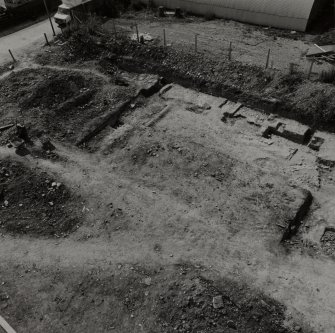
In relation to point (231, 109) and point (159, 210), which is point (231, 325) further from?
point (231, 109)

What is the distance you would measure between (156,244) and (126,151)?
5.59 meters

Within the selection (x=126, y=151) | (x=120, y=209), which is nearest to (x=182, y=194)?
(x=120, y=209)

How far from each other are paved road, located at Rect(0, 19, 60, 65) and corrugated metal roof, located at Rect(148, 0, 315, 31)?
1136cm

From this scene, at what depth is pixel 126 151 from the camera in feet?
53.3

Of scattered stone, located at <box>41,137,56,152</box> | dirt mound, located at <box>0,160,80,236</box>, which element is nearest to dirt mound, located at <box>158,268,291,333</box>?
dirt mound, located at <box>0,160,80,236</box>

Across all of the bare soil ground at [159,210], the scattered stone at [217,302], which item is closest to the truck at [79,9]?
the bare soil ground at [159,210]

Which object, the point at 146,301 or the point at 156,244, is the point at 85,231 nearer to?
the point at 156,244

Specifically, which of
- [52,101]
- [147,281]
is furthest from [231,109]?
[147,281]

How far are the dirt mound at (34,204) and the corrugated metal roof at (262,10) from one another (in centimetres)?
1865

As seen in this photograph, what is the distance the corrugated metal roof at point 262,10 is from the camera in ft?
74.9

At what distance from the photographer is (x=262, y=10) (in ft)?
78.0

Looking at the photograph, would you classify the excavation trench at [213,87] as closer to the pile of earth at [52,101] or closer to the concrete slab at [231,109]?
the concrete slab at [231,109]

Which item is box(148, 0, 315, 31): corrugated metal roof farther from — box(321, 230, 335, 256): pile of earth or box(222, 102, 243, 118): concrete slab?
box(321, 230, 335, 256): pile of earth

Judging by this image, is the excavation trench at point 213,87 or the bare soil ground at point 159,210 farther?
the excavation trench at point 213,87
